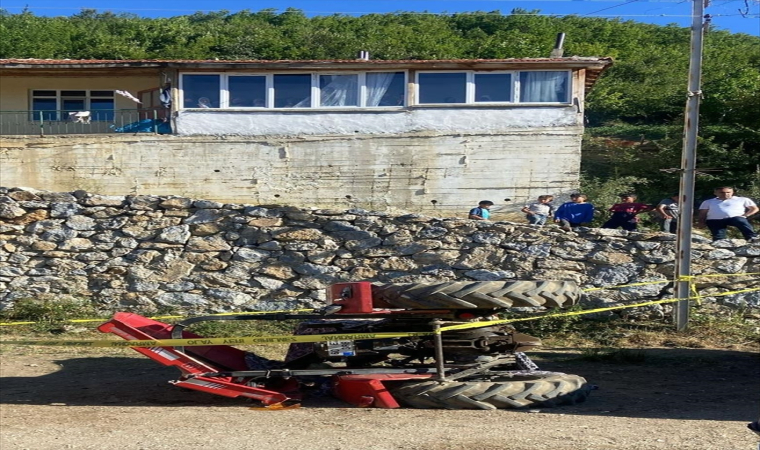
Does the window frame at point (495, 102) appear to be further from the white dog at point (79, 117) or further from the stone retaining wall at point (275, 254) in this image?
the white dog at point (79, 117)

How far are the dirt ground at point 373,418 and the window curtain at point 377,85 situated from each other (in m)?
10.5

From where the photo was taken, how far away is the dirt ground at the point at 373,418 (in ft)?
21.3

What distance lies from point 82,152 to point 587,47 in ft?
84.7

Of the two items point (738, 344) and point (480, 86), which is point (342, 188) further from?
point (738, 344)

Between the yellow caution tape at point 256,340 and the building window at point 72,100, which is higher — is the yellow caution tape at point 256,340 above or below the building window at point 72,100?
below

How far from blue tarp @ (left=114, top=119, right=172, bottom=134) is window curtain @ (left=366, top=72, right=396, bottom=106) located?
453 centimetres

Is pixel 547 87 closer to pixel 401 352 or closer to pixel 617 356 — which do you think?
pixel 617 356

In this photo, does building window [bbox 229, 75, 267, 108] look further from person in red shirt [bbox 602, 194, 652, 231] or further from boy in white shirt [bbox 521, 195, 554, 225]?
person in red shirt [bbox 602, 194, 652, 231]

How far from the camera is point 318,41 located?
37219 millimetres

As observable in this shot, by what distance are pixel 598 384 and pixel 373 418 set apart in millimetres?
2826

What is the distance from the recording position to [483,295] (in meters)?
7.57

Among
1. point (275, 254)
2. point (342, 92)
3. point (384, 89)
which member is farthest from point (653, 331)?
point (342, 92)

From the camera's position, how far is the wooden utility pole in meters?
11.7

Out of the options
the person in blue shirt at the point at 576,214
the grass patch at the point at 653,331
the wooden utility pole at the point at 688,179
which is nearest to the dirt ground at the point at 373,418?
the grass patch at the point at 653,331
